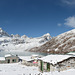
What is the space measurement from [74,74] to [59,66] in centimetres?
657

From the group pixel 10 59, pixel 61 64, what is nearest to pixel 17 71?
pixel 61 64

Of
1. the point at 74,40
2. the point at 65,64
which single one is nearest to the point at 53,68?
the point at 65,64

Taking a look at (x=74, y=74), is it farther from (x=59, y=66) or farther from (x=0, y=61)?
(x=0, y=61)

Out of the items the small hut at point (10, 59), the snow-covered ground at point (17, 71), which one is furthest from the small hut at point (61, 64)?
the small hut at point (10, 59)

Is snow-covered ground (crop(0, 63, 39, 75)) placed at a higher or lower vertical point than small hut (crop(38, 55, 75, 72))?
lower

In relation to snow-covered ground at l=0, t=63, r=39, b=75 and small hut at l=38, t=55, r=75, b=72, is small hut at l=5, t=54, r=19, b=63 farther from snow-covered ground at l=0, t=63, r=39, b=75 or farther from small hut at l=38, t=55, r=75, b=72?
small hut at l=38, t=55, r=75, b=72

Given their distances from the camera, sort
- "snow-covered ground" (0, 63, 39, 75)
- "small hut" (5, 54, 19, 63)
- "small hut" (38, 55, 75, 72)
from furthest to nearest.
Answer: "small hut" (5, 54, 19, 63), "snow-covered ground" (0, 63, 39, 75), "small hut" (38, 55, 75, 72)

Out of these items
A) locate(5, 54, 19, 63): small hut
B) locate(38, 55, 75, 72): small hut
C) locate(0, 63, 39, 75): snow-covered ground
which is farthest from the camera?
locate(5, 54, 19, 63): small hut

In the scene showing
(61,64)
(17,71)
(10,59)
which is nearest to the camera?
(61,64)

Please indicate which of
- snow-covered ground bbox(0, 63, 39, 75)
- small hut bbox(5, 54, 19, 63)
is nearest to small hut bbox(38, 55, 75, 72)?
snow-covered ground bbox(0, 63, 39, 75)

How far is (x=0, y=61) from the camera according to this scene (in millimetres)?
58781

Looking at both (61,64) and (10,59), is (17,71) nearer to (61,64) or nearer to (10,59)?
(61,64)

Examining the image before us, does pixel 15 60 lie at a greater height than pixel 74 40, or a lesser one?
lesser

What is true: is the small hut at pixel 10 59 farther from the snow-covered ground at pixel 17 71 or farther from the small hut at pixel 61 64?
the small hut at pixel 61 64
